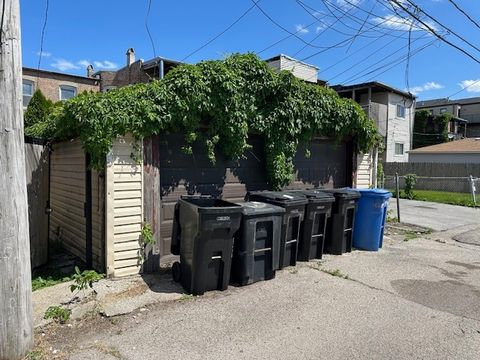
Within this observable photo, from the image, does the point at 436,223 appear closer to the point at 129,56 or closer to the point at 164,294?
the point at 164,294

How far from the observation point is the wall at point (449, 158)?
93.6 ft

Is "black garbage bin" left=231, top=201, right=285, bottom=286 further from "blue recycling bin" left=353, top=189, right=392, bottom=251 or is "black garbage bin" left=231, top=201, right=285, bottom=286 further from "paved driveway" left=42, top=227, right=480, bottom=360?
"blue recycling bin" left=353, top=189, right=392, bottom=251

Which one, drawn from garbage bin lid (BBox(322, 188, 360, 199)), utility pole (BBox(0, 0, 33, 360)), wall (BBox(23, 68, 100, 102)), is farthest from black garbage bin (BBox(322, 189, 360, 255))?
wall (BBox(23, 68, 100, 102))

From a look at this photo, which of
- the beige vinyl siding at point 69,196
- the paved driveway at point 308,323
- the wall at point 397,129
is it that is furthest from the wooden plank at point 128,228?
the wall at point 397,129

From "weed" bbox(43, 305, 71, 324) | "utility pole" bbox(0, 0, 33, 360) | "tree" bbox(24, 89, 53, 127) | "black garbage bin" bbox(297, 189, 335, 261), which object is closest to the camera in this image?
"utility pole" bbox(0, 0, 33, 360)

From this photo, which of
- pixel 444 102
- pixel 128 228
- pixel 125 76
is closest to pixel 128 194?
pixel 128 228

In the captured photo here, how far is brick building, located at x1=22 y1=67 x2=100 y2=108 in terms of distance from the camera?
74.8ft

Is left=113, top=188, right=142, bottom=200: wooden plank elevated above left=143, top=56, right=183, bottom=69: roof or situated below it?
below

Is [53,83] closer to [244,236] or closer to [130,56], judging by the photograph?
[130,56]

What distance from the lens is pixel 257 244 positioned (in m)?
5.30

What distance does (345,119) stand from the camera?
827 cm

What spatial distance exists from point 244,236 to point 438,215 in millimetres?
10504

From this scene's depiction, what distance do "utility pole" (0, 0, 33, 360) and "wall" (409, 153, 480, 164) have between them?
3173 centimetres

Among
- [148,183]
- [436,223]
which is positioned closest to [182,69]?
[148,183]
